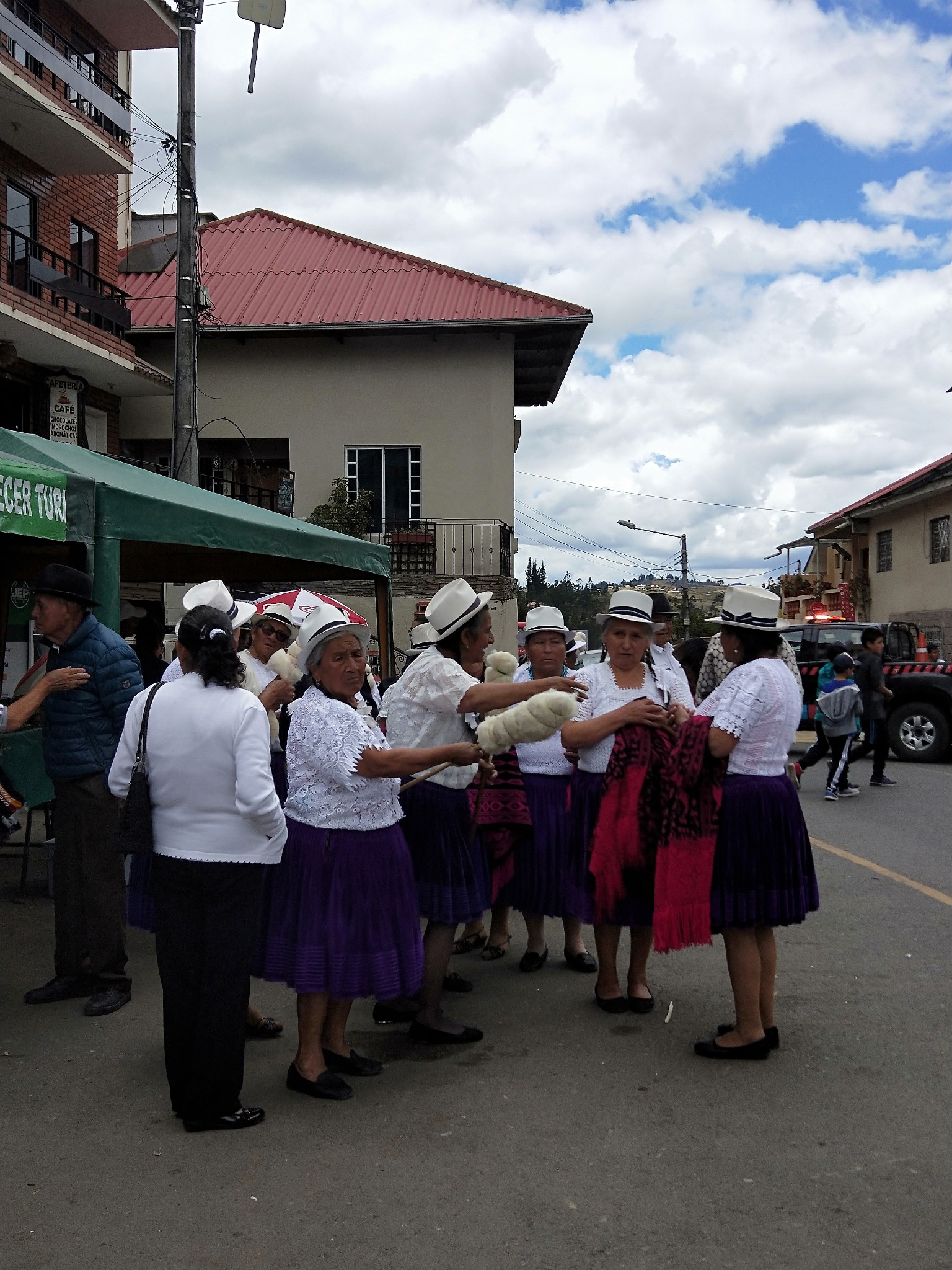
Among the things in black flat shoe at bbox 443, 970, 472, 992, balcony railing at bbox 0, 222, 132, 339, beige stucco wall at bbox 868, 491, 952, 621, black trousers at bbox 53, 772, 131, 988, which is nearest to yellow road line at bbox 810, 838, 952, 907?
black flat shoe at bbox 443, 970, 472, 992

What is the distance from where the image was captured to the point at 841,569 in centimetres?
3475

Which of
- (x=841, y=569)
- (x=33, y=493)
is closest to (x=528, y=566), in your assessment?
(x=841, y=569)

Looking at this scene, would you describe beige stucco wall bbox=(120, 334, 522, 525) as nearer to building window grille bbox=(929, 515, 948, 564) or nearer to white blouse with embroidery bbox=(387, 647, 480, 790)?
building window grille bbox=(929, 515, 948, 564)

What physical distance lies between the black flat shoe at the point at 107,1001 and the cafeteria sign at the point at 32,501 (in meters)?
2.17

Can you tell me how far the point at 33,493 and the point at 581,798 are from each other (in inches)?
117

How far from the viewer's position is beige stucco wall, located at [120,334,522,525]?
2248cm

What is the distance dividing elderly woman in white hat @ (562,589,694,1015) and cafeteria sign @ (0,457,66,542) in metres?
2.69

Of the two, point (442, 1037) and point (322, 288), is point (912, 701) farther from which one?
point (322, 288)

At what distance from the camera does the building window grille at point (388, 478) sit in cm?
2280

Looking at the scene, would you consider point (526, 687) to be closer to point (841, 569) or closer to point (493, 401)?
point (493, 401)

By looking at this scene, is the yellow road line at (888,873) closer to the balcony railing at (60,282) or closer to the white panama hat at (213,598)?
the white panama hat at (213,598)

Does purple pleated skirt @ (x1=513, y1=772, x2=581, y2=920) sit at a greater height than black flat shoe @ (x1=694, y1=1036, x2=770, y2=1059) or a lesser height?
greater

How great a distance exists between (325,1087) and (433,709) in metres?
1.44

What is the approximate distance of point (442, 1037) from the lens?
4613 mm
